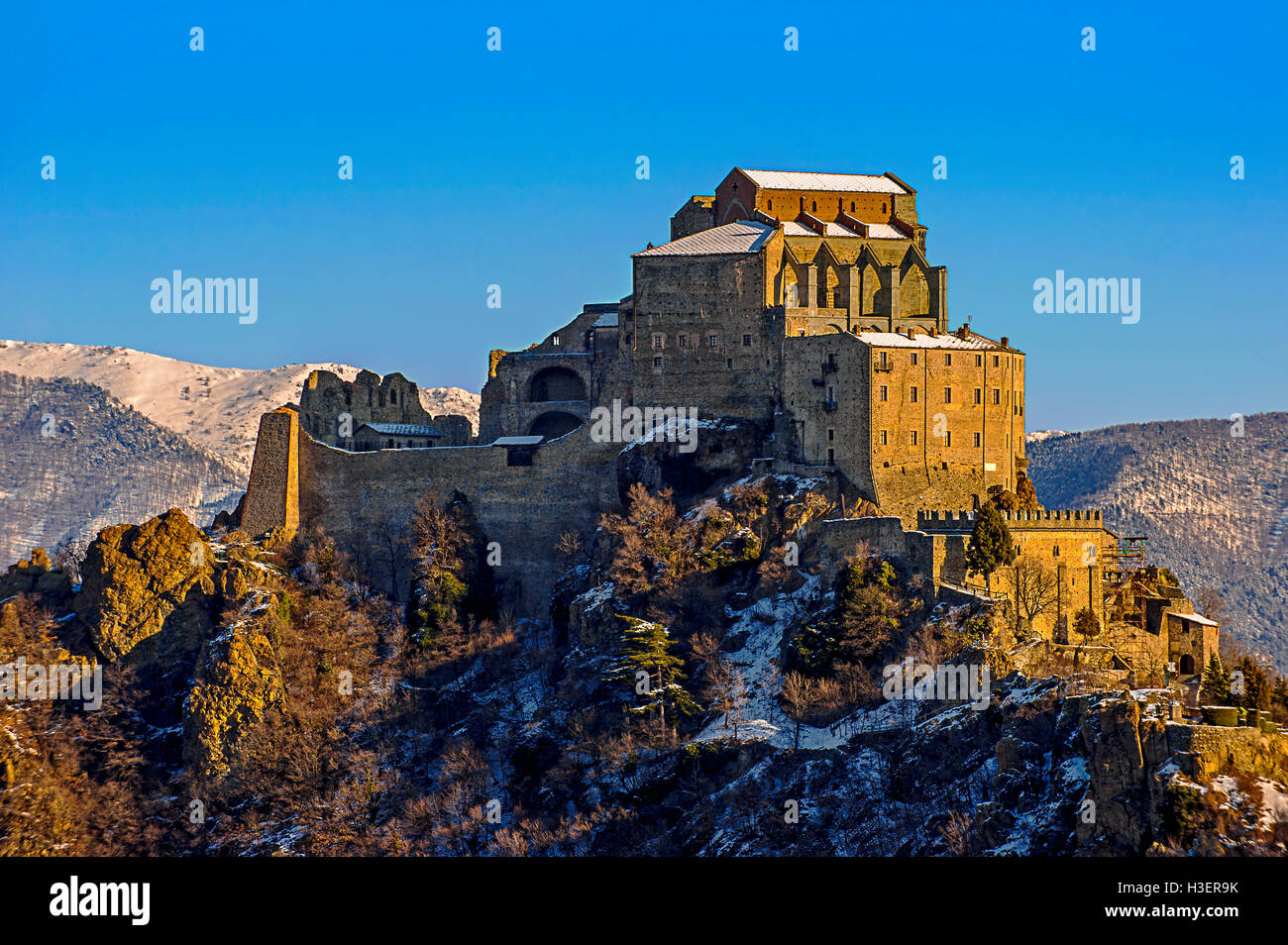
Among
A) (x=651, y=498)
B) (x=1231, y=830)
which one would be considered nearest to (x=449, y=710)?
(x=651, y=498)

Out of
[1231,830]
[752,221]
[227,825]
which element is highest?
[752,221]

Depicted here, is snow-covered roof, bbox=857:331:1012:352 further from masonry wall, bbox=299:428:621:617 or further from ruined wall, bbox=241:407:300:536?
ruined wall, bbox=241:407:300:536

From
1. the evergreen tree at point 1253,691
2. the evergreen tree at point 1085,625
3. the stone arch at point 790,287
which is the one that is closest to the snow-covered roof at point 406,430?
the stone arch at point 790,287

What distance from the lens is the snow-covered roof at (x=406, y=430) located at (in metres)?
102

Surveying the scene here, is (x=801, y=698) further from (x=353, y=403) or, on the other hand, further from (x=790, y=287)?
(x=353, y=403)

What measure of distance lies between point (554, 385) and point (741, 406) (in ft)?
52.6

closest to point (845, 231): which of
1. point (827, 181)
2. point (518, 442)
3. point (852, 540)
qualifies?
point (827, 181)

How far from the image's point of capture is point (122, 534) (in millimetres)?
98500

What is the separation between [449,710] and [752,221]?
31666 millimetres

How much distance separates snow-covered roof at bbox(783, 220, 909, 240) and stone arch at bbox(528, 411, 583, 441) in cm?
1596

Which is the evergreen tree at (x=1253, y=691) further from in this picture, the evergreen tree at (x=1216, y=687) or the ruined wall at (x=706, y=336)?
the ruined wall at (x=706, y=336)
